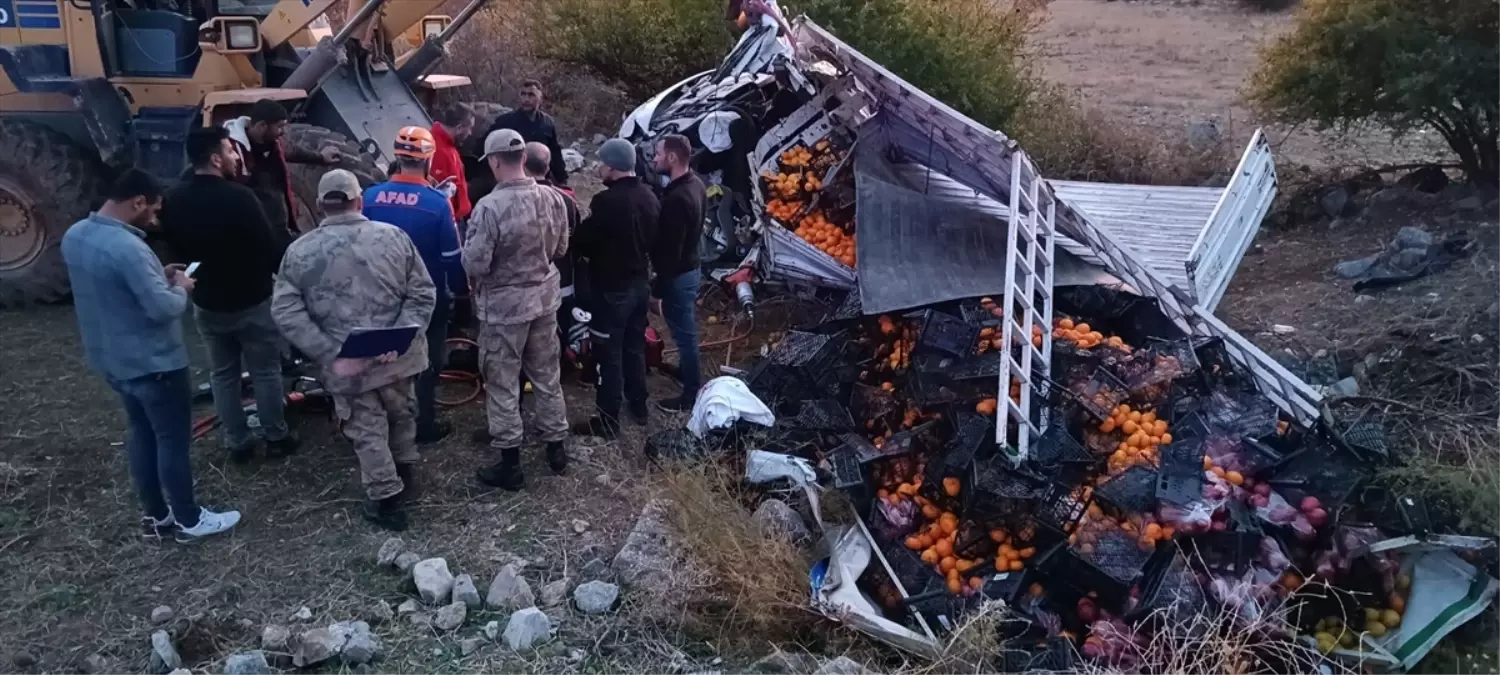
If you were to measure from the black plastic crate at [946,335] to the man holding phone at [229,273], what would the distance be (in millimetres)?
3263

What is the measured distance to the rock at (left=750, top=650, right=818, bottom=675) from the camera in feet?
14.0

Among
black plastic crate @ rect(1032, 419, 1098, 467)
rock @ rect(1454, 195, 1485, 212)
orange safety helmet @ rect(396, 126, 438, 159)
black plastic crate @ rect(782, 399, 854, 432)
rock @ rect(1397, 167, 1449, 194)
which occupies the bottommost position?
rock @ rect(1397, 167, 1449, 194)

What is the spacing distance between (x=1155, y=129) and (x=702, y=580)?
32.5 feet

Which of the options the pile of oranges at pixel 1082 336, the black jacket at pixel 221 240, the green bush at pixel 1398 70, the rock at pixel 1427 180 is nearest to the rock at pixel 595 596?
the black jacket at pixel 221 240

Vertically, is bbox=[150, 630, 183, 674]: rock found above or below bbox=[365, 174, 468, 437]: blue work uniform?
below

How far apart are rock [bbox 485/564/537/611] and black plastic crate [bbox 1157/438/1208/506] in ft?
8.85

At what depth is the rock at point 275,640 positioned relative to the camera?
427 cm

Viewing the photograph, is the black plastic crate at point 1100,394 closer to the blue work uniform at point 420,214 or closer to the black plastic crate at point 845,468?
the black plastic crate at point 845,468

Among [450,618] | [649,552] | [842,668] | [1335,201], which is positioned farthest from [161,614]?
[1335,201]

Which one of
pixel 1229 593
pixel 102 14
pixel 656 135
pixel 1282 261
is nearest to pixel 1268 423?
pixel 1229 593

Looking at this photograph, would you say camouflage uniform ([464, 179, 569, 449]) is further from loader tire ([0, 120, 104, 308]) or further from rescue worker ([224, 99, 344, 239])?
loader tire ([0, 120, 104, 308])

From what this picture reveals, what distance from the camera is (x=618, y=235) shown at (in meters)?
5.80

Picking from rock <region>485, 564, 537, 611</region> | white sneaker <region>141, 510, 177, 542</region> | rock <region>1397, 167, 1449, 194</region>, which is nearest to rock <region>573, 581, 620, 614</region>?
rock <region>485, 564, 537, 611</region>

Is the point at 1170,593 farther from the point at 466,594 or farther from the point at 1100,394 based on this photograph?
the point at 466,594
